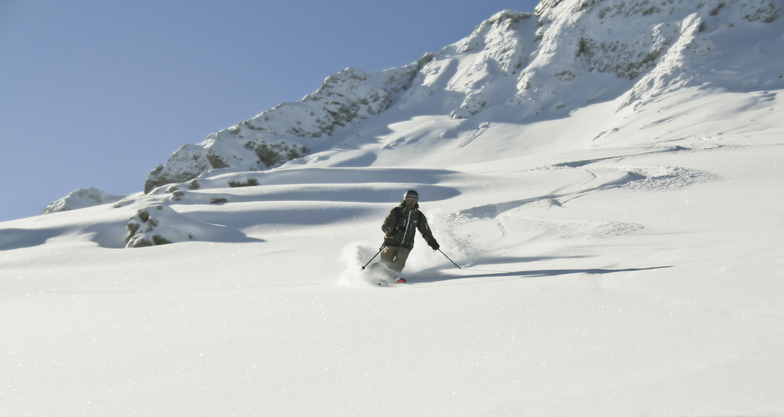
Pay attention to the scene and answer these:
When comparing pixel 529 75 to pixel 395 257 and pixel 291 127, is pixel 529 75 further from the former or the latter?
pixel 395 257

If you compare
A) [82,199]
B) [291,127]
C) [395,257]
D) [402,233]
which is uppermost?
[291,127]

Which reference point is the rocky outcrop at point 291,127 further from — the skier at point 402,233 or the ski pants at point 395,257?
the ski pants at point 395,257

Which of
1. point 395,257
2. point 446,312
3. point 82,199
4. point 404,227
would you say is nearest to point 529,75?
point 404,227

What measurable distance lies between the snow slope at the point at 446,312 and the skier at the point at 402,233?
313 mm

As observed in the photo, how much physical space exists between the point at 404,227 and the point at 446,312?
2.78 m

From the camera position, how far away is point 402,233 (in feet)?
19.0

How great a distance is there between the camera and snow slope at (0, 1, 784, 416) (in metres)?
1.90

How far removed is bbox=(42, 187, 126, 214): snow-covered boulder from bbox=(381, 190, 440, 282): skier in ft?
180

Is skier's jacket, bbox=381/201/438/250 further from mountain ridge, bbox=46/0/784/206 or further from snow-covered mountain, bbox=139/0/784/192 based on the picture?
snow-covered mountain, bbox=139/0/784/192

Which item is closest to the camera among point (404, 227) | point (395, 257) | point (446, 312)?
point (446, 312)

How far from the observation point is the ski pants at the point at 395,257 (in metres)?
5.62

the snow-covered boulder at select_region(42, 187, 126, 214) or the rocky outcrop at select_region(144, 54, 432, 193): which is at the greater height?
the rocky outcrop at select_region(144, 54, 432, 193)

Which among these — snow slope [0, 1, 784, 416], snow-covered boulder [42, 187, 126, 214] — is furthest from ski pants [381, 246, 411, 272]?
snow-covered boulder [42, 187, 126, 214]

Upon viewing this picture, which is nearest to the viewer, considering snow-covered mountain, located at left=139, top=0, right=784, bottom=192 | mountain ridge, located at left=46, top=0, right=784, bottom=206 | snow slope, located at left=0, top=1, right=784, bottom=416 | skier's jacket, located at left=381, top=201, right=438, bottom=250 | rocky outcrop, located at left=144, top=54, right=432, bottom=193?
snow slope, located at left=0, top=1, right=784, bottom=416
